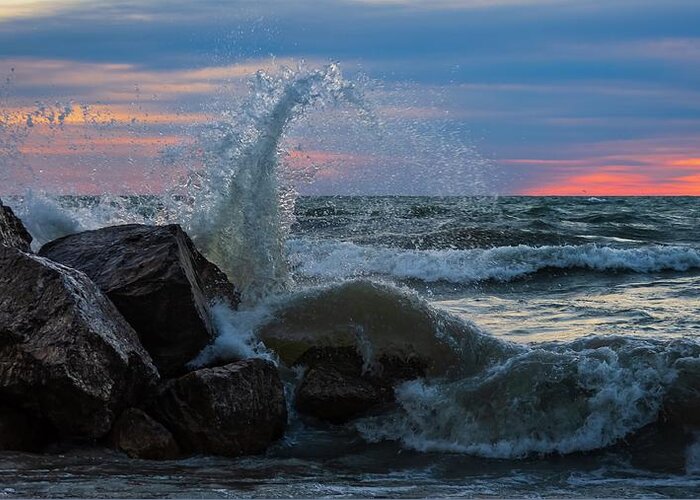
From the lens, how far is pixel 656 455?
220 inches

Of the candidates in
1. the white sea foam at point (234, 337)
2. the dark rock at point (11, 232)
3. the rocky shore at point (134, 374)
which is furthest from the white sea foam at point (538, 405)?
the dark rock at point (11, 232)

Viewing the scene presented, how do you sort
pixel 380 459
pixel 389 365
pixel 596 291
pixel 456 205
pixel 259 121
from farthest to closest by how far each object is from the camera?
pixel 456 205, pixel 596 291, pixel 259 121, pixel 389 365, pixel 380 459

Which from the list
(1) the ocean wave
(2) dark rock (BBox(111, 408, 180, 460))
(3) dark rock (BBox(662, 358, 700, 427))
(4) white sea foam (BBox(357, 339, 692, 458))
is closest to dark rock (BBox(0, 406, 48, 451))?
(2) dark rock (BBox(111, 408, 180, 460))

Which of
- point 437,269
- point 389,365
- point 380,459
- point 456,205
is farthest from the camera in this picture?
point 456,205

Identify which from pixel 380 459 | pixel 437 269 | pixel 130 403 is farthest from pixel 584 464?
pixel 437 269

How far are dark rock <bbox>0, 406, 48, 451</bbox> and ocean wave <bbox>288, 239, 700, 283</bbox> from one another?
838cm

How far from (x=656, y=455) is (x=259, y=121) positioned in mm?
4892

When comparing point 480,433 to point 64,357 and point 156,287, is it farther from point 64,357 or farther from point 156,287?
point 64,357

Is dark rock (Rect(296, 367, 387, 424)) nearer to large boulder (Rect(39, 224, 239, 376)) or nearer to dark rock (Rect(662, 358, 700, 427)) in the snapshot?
large boulder (Rect(39, 224, 239, 376))

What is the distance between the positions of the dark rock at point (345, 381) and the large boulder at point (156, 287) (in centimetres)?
83

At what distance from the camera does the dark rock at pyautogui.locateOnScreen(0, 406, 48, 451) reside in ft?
17.3

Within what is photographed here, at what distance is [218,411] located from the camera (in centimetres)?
555

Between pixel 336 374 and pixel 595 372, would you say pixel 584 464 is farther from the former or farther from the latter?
pixel 336 374

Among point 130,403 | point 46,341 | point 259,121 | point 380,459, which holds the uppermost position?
point 259,121
